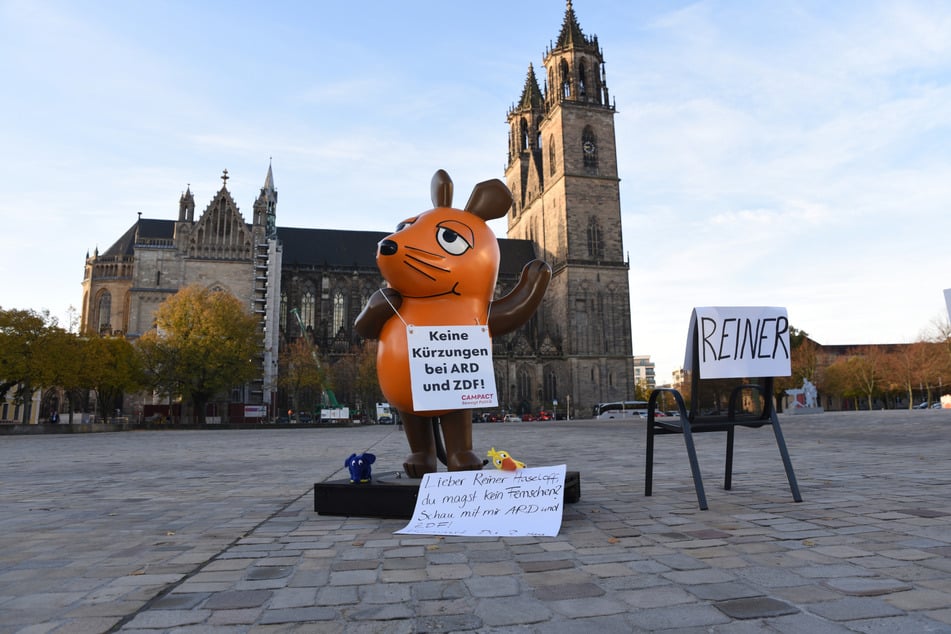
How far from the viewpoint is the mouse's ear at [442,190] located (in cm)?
537

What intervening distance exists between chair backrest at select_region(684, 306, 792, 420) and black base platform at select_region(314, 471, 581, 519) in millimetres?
1315

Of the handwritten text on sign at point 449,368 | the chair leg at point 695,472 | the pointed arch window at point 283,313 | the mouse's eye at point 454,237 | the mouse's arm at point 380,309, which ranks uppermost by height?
the pointed arch window at point 283,313

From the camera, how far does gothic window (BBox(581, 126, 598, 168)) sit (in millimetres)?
55053

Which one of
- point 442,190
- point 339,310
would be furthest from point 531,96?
point 442,190

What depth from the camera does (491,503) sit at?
3.88 metres

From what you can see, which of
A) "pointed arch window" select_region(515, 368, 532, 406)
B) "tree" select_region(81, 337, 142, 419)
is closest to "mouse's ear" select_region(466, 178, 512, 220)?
"tree" select_region(81, 337, 142, 419)

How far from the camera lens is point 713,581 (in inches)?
98.0

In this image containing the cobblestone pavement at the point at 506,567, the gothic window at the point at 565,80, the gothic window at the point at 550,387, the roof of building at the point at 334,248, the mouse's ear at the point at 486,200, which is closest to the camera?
the cobblestone pavement at the point at 506,567

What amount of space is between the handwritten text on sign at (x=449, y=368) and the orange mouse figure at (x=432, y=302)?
0.12 meters

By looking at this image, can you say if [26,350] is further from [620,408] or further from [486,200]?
[620,408]

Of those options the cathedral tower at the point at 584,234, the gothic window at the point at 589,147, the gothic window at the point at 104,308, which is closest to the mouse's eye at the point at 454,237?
the cathedral tower at the point at 584,234

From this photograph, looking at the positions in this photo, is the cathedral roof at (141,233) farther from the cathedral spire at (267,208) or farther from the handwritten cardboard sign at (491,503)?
the handwritten cardboard sign at (491,503)

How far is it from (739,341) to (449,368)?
2.29 m

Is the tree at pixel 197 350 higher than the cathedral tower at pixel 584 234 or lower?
lower
